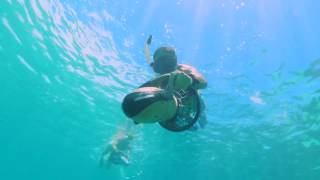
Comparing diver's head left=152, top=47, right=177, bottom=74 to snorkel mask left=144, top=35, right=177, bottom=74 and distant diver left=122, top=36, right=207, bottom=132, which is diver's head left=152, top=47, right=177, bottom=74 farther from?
distant diver left=122, top=36, right=207, bottom=132

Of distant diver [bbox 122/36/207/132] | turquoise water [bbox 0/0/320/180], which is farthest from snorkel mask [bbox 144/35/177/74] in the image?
turquoise water [bbox 0/0/320/180]

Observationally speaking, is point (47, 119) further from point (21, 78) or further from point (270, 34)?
point (270, 34)

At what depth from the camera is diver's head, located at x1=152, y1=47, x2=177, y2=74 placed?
5191 millimetres

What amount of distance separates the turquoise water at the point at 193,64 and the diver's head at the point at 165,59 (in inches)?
317

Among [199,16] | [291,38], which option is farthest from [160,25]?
[291,38]

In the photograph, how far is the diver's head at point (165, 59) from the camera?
519 cm

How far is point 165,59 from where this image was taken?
17.1 ft

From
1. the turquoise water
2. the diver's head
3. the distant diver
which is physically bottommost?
the distant diver

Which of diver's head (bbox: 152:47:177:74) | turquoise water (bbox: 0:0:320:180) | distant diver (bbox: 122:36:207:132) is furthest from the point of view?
turquoise water (bbox: 0:0:320:180)

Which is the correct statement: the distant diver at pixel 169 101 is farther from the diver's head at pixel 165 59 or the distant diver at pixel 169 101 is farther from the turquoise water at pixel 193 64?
the turquoise water at pixel 193 64

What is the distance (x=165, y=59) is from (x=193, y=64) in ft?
36.7

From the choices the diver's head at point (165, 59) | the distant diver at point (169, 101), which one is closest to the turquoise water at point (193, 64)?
the diver's head at point (165, 59)

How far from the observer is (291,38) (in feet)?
45.8

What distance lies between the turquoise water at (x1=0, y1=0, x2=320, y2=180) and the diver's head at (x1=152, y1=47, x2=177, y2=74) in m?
8.06
